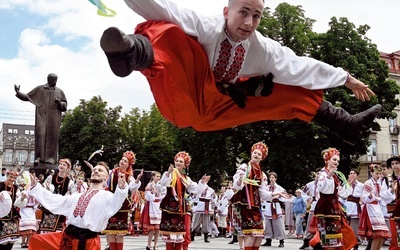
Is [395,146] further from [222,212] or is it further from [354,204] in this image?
[354,204]

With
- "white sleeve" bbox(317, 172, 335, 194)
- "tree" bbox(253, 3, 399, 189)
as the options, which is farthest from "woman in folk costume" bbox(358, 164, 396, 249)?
"tree" bbox(253, 3, 399, 189)

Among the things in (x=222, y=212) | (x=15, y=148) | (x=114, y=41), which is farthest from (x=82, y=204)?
(x=15, y=148)

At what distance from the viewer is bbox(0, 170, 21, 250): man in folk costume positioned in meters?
9.37

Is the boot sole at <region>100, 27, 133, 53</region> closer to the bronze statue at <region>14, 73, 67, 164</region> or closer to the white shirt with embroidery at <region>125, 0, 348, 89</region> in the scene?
the white shirt with embroidery at <region>125, 0, 348, 89</region>

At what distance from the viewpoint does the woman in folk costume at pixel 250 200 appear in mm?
9125

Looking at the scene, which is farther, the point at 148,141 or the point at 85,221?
the point at 148,141

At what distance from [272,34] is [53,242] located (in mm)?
21428

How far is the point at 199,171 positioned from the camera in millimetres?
28391

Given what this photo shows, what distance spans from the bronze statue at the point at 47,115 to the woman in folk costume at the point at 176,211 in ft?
15.3

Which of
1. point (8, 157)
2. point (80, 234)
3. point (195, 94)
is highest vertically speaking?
point (8, 157)

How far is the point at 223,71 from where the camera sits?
3850 mm

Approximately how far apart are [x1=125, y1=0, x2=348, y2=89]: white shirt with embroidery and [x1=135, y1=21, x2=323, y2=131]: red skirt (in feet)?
0.28

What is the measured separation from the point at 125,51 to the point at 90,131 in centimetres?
3887

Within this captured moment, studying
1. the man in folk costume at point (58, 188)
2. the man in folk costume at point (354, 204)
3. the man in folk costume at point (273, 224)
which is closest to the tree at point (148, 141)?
the man in folk costume at point (273, 224)
